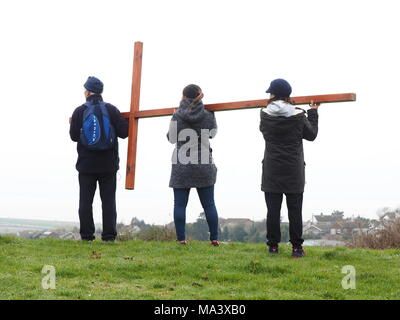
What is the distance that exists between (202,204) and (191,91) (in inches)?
61.1

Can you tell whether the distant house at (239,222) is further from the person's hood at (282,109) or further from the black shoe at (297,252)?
the person's hood at (282,109)

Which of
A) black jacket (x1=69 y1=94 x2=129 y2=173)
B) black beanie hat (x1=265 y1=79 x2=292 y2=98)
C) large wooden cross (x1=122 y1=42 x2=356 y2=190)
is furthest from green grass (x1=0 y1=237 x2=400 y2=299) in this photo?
black beanie hat (x1=265 y1=79 x2=292 y2=98)

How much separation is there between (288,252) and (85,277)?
9.29 feet

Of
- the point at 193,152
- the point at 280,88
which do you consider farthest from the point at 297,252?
the point at 280,88

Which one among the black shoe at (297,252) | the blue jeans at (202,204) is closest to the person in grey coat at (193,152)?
the blue jeans at (202,204)

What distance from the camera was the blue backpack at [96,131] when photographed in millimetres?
8879

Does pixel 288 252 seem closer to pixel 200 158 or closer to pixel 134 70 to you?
pixel 200 158

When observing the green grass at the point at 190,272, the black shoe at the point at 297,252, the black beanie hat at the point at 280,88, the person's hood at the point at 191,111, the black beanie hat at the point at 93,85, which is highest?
the black beanie hat at the point at 93,85

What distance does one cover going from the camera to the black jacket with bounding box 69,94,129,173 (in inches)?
352

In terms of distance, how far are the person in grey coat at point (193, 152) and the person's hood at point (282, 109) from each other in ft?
3.79
